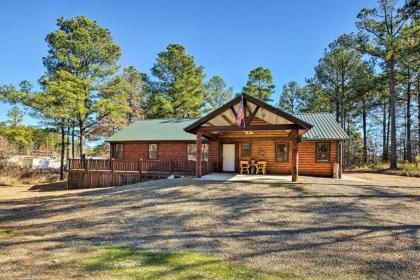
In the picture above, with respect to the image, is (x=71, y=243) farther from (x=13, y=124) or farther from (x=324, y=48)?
(x=13, y=124)

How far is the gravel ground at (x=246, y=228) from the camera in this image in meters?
4.46

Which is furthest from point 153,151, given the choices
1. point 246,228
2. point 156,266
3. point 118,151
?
point 156,266

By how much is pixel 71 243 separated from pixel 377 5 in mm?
27623

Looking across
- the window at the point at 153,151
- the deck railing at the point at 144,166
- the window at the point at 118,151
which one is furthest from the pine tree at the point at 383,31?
the window at the point at 118,151

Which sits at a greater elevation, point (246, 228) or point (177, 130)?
point (177, 130)

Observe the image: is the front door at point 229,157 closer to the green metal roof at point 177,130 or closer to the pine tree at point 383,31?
the green metal roof at point 177,130

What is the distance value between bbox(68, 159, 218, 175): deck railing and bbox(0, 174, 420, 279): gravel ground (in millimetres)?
6275

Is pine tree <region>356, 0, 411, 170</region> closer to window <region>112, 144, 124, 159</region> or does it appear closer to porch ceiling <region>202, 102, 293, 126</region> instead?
porch ceiling <region>202, 102, 293, 126</region>

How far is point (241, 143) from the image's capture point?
1773cm

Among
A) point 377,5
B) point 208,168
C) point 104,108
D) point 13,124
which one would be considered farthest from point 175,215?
point 13,124

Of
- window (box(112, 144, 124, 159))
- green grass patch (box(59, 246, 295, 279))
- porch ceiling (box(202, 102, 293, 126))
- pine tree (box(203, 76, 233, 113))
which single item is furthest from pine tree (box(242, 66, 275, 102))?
green grass patch (box(59, 246, 295, 279))

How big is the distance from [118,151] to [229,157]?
896 centimetres

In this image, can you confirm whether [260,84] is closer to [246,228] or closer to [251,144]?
[251,144]

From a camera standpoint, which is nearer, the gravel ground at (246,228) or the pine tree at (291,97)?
the gravel ground at (246,228)
